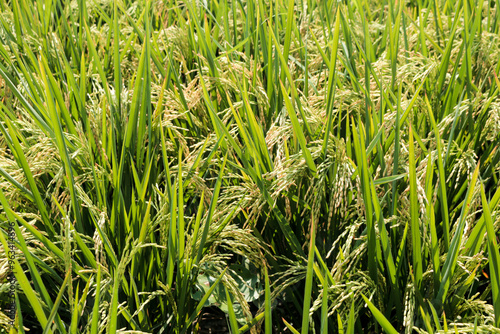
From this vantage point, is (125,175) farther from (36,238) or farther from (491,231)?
(491,231)

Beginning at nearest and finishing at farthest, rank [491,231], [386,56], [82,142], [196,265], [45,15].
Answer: [491,231] < [196,265] < [82,142] < [386,56] < [45,15]

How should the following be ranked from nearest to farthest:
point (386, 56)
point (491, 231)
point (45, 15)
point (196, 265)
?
point (491, 231)
point (196, 265)
point (386, 56)
point (45, 15)

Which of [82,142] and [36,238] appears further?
[82,142]

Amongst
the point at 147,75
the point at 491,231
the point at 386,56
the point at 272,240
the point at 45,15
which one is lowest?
the point at 272,240

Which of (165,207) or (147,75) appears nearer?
(165,207)

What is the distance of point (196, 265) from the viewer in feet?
3.21

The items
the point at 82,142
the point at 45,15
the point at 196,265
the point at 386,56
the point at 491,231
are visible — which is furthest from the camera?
the point at 45,15

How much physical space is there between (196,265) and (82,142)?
40cm

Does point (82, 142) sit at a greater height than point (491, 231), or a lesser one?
greater

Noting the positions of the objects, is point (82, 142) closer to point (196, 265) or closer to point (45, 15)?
point (196, 265)

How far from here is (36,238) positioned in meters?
0.98

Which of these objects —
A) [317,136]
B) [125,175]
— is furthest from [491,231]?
[125,175]

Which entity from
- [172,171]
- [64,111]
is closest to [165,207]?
[172,171]

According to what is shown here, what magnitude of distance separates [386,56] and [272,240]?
81 cm
